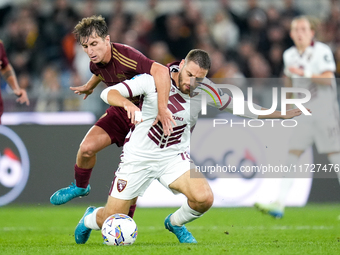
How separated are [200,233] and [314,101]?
2.54m

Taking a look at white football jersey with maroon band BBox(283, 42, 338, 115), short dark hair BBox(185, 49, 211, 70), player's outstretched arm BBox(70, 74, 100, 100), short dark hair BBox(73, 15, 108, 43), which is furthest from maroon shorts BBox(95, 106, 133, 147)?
white football jersey with maroon band BBox(283, 42, 338, 115)

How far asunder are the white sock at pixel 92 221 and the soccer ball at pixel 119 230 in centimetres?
37

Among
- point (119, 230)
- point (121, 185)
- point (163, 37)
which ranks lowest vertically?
point (119, 230)

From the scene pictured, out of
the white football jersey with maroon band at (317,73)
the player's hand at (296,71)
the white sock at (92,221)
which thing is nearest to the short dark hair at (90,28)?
the white sock at (92,221)

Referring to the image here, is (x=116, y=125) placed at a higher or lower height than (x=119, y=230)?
higher

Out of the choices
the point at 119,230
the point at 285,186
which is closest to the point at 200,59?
the point at 119,230

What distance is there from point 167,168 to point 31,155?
15.9ft

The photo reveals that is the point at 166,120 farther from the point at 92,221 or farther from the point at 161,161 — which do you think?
the point at 92,221

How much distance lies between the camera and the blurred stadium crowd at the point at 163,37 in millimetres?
11828

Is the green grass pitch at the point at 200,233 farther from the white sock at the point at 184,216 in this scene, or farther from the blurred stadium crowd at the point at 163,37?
the blurred stadium crowd at the point at 163,37

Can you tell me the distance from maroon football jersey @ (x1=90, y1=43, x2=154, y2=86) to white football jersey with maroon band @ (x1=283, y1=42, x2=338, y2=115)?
309 centimetres

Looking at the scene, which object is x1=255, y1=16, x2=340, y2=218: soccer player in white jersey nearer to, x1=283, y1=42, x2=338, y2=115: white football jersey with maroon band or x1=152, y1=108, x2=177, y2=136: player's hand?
x1=283, y1=42, x2=338, y2=115: white football jersey with maroon band

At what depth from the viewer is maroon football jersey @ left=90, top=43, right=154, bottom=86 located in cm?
561

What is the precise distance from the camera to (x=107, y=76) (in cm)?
596
